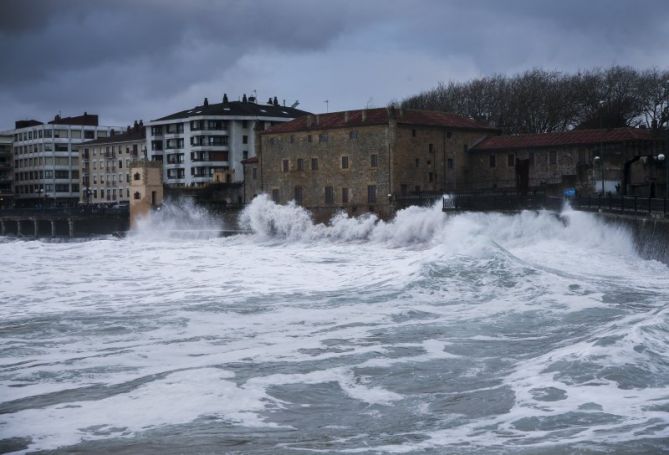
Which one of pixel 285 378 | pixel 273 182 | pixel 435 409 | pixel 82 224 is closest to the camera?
pixel 435 409

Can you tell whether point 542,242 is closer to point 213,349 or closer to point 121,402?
point 213,349

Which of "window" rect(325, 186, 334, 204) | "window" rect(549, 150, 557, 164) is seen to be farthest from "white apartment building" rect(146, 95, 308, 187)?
"window" rect(549, 150, 557, 164)

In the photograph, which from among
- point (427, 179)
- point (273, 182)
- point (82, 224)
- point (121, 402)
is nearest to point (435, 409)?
point (121, 402)

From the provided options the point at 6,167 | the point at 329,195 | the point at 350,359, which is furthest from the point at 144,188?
the point at 350,359

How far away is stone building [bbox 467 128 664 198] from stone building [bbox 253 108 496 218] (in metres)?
2.10

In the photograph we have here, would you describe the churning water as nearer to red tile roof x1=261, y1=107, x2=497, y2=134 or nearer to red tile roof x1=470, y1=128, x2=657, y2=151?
red tile roof x1=470, y1=128, x2=657, y2=151

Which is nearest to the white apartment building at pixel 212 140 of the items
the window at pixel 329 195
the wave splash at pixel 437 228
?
the wave splash at pixel 437 228

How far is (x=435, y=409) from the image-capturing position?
1181 cm

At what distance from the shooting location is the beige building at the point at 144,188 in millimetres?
73938

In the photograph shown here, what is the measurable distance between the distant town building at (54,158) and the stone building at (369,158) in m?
48.4

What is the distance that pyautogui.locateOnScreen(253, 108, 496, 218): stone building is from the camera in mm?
59875

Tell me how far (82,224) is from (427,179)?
31.5 metres

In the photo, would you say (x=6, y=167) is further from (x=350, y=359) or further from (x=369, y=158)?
(x=350, y=359)

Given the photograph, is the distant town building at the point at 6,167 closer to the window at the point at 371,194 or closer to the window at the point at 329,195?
the window at the point at 329,195
